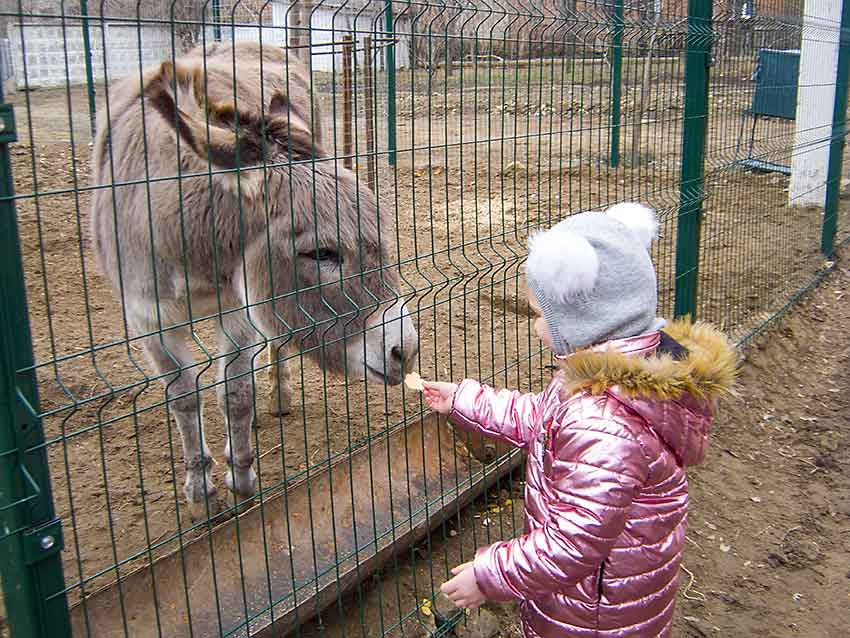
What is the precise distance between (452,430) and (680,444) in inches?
70.6

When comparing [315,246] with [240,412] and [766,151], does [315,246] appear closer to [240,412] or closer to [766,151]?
[240,412]

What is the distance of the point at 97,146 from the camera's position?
338cm

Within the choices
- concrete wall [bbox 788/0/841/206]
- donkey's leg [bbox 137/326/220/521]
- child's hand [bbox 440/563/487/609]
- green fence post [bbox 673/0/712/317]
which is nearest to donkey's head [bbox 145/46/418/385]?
donkey's leg [bbox 137/326/220/521]

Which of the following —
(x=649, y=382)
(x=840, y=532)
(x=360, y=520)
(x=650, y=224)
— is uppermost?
(x=650, y=224)

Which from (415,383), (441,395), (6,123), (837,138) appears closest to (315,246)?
(415,383)

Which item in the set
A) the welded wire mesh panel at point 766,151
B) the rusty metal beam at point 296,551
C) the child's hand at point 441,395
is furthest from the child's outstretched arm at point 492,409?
the welded wire mesh panel at point 766,151

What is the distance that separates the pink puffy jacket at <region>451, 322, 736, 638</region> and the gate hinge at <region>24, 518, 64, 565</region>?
969mm

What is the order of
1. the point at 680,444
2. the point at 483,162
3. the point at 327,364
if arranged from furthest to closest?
the point at 483,162
the point at 327,364
the point at 680,444

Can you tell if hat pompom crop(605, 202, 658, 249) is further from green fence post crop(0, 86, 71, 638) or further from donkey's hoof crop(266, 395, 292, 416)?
donkey's hoof crop(266, 395, 292, 416)

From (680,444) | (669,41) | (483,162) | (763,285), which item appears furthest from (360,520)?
(483,162)

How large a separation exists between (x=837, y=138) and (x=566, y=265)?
22.5 ft

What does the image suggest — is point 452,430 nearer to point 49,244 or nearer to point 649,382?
point 649,382

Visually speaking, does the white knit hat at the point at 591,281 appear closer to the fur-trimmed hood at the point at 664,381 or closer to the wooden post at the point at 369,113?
the fur-trimmed hood at the point at 664,381

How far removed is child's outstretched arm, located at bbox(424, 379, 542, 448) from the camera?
229 centimetres
